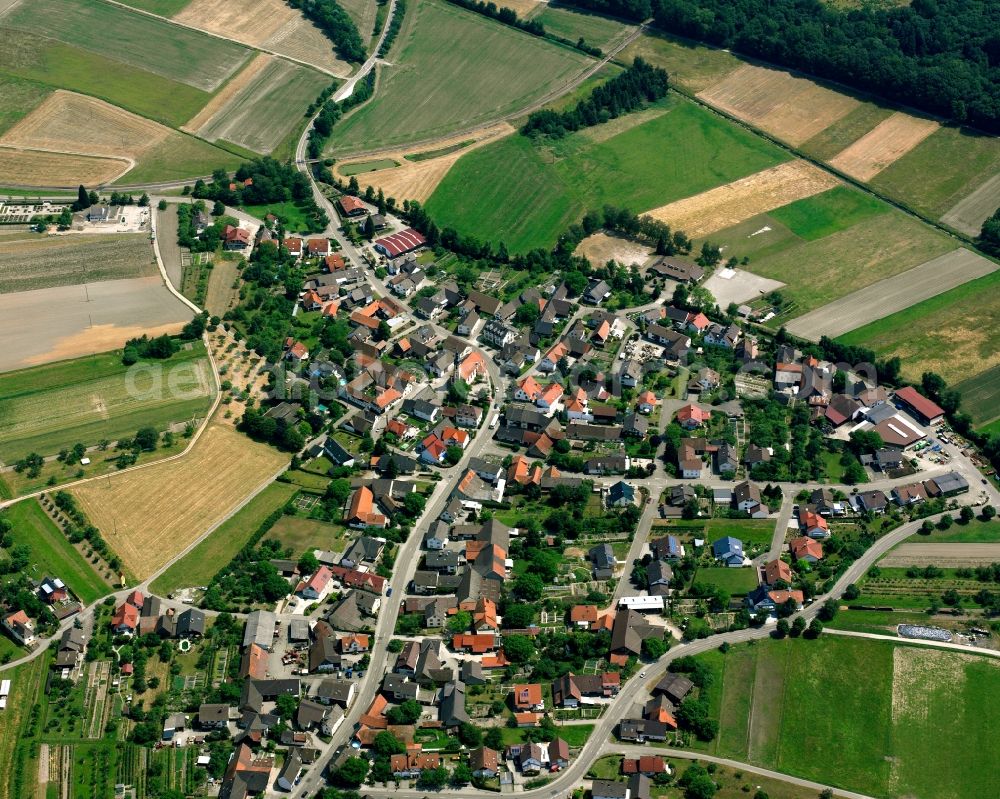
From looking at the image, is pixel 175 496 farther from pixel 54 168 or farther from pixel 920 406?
pixel 920 406

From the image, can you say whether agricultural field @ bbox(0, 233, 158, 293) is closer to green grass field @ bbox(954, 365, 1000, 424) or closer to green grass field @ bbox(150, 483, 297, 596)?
green grass field @ bbox(150, 483, 297, 596)

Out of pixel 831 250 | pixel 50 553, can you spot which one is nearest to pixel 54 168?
pixel 50 553

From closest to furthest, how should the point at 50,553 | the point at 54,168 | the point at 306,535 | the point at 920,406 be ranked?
the point at 50,553 < the point at 306,535 < the point at 920,406 < the point at 54,168

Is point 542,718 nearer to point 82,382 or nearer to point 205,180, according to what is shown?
point 82,382

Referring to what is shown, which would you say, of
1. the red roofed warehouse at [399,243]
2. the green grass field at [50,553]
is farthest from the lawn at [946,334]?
the green grass field at [50,553]

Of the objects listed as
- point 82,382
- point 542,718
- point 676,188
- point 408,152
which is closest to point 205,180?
point 408,152

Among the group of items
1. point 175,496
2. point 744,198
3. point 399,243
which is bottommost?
point 175,496
